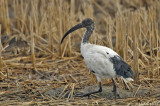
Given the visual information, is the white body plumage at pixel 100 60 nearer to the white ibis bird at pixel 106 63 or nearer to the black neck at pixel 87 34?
the white ibis bird at pixel 106 63

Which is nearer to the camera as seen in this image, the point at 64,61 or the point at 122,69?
the point at 122,69

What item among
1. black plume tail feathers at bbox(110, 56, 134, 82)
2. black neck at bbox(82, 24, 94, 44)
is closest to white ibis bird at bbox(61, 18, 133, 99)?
black plume tail feathers at bbox(110, 56, 134, 82)

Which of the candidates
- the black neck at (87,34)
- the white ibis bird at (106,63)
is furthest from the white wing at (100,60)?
the black neck at (87,34)

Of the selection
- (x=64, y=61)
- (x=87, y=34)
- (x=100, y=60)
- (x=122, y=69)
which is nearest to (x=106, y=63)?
(x=100, y=60)

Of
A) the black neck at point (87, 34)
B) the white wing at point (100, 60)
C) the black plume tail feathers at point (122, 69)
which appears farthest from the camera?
the black neck at point (87, 34)

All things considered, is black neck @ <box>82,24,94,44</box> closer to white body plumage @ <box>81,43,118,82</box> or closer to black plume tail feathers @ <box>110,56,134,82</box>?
white body plumage @ <box>81,43,118,82</box>

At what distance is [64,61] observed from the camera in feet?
26.3

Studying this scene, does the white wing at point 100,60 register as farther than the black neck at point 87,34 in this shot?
No

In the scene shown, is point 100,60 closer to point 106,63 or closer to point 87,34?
point 106,63

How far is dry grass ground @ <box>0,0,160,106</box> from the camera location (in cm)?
591

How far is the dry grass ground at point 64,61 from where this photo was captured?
591cm

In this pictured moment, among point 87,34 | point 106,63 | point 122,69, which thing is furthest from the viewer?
point 87,34

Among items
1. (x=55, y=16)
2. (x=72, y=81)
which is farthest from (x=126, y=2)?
(x=72, y=81)

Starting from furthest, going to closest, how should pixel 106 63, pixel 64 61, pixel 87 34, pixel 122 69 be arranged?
pixel 64 61, pixel 87 34, pixel 106 63, pixel 122 69
